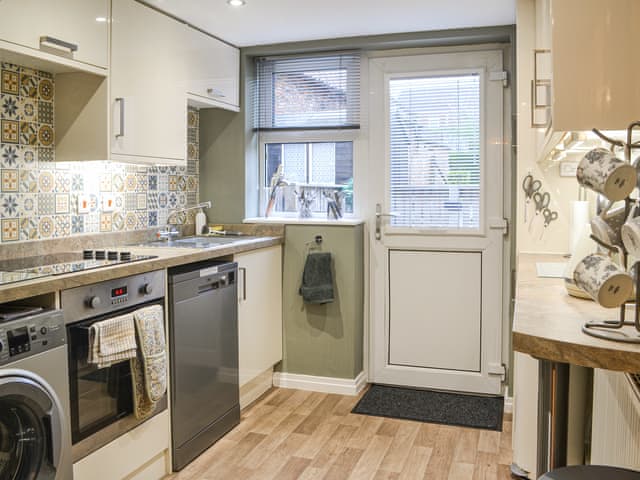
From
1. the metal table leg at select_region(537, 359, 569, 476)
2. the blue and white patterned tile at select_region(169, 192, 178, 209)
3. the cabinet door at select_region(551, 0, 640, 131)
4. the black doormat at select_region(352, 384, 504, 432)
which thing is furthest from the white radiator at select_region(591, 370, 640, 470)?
the blue and white patterned tile at select_region(169, 192, 178, 209)

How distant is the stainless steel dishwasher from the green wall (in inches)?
28.5

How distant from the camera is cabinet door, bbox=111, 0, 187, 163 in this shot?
284 cm

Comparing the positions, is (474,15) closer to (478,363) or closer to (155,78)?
(155,78)

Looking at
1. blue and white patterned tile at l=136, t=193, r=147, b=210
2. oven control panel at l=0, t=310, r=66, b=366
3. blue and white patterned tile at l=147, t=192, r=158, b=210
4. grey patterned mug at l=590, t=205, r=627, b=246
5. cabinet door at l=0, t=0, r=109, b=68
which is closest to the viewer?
grey patterned mug at l=590, t=205, r=627, b=246

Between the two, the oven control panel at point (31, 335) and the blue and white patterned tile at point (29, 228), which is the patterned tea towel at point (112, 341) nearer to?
the oven control panel at point (31, 335)

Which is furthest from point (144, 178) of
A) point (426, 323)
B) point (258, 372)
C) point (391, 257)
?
point (426, 323)

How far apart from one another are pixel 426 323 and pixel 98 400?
2.22m

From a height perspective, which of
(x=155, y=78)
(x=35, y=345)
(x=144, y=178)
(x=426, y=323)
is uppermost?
(x=155, y=78)

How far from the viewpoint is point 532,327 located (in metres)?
1.37

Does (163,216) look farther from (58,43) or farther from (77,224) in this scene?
(58,43)

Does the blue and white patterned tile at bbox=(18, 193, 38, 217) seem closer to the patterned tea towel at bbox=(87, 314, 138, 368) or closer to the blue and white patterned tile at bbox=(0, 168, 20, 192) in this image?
the blue and white patterned tile at bbox=(0, 168, 20, 192)

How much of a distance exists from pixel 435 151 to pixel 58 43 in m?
2.26

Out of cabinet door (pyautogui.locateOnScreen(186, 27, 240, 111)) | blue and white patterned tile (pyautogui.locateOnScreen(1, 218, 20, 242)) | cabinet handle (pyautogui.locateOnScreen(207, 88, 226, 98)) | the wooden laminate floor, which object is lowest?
the wooden laminate floor

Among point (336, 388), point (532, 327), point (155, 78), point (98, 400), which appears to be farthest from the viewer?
point (336, 388)
